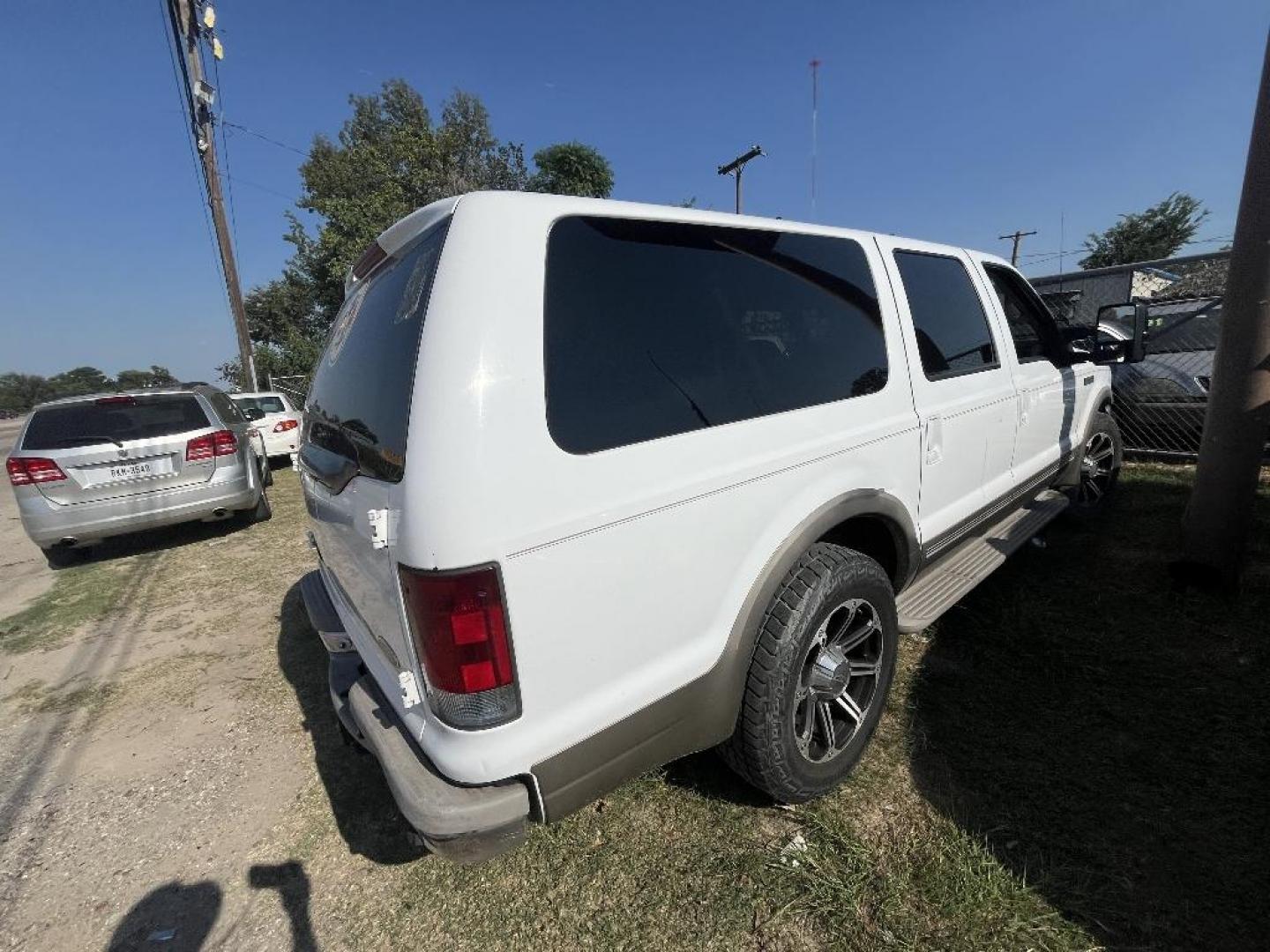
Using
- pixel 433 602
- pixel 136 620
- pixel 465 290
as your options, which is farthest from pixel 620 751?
pixel 136 620

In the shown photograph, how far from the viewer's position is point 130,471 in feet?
16.5

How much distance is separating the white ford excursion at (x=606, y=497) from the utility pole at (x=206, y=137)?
13.3 metres

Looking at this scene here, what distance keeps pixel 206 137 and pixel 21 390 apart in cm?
10246

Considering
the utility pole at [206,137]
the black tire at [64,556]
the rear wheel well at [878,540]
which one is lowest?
the black tire at [64,556]

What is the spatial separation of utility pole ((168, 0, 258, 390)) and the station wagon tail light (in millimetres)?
14657

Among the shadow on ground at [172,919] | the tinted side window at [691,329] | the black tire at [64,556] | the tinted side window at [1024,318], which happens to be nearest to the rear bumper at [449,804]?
the tinted side window at [691,329]

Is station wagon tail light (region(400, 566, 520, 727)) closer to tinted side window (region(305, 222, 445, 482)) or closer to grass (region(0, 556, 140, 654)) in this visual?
tinted side window (region(305, 222, 445, 482))

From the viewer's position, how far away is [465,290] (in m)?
1.29

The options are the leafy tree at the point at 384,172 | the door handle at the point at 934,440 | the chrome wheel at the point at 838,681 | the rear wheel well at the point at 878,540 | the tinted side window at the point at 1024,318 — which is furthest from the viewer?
the leafy tree at the point at 384,172

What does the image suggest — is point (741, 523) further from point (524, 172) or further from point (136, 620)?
point (524, 172)

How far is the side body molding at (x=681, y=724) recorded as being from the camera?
1417mm

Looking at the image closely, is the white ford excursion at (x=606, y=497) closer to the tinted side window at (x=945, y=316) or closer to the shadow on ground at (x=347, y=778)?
the tinted side window at (x=945, y=316)

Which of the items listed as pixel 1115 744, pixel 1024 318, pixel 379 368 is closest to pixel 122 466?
pixel 379 368

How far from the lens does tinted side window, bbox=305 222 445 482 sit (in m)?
1.38
